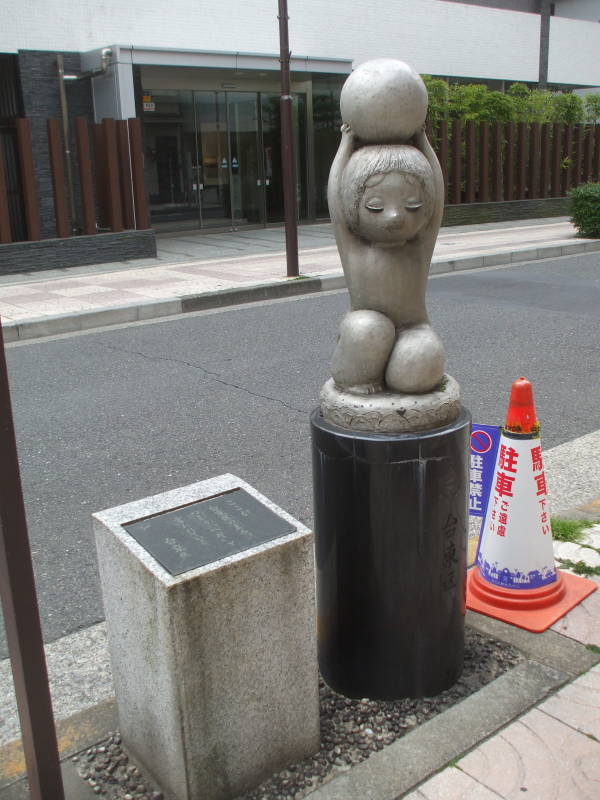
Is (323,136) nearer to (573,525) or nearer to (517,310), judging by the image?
(517,310)

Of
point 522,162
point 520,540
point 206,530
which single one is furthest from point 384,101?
point 522,162

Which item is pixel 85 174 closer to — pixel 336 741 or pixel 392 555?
pixel 392 555

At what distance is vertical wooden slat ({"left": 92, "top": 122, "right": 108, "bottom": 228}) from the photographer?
14398mm

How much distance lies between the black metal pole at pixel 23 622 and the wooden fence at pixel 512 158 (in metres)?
17.9

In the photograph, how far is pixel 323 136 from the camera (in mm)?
20625

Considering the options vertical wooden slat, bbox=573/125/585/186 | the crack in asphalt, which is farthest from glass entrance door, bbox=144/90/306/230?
the crack in asphalt

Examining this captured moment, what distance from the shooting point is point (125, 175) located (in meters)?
14.6

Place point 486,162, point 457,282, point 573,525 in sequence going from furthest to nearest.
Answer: point 486,162 < point 457,282 < point 573,525

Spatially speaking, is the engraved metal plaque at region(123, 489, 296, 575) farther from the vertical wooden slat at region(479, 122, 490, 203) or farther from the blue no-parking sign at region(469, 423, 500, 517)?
the vertical wooden slat at region(479, 122, 490, 203)

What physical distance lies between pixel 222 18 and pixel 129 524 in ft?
56.6

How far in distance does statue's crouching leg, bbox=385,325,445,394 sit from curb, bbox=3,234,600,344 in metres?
7.11

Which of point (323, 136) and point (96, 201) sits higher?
point (323, 136)

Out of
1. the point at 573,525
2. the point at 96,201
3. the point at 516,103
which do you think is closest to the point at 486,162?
the point at 516,103

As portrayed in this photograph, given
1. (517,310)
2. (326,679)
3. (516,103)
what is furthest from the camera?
(516,103)
